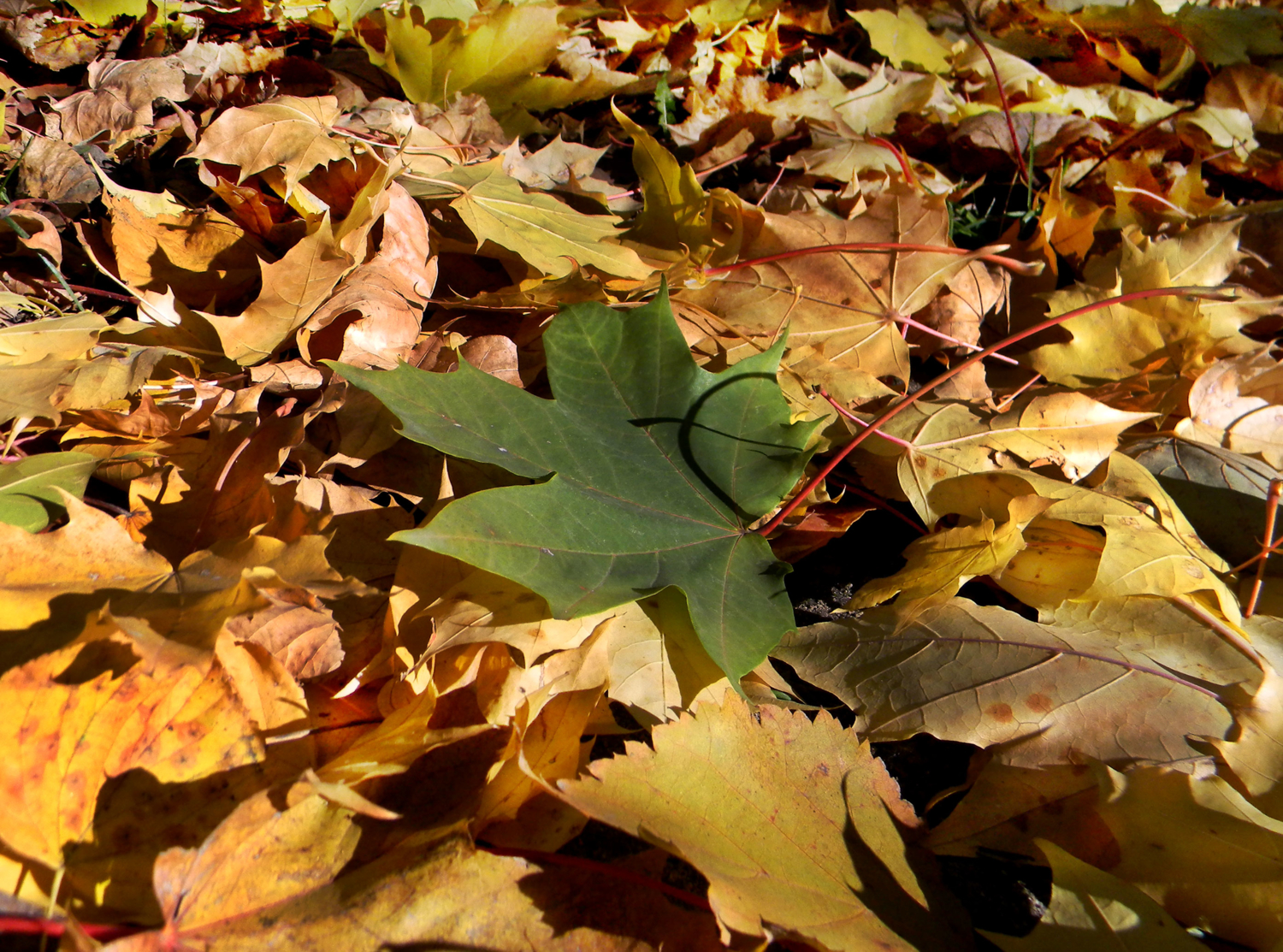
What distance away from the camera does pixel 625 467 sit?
0.79m

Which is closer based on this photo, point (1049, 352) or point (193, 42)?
point (1049, 352)

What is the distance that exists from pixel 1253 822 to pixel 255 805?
2.55 ft

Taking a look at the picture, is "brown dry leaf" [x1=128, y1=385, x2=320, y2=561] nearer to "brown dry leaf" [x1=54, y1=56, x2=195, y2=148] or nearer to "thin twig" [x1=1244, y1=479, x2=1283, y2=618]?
"brown dry leaf" [x1=54, y1=56, x2=195, y2=148]

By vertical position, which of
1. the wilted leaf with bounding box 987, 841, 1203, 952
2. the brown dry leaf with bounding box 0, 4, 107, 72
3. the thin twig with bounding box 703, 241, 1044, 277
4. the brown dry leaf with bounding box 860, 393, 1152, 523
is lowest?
the wilted leaf with bounding box 987, 841, 1203, 952

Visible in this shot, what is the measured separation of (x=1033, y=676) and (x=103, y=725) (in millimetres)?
809

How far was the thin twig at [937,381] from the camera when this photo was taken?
846 mm

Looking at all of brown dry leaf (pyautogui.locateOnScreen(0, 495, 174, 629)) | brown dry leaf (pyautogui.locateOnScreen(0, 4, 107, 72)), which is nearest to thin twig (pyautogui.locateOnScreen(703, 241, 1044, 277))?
brown dry leaf (pyautogui.locateOnScreen(0, 495, 174, 629))

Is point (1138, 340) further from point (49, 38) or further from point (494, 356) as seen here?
point (49, 38)

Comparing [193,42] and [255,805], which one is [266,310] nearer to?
[255,805]

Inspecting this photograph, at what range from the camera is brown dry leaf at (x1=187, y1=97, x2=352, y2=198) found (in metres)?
0.99

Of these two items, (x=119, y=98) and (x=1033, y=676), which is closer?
(x=1033, y=676)

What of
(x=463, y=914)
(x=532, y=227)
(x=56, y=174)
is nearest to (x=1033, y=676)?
(x=463, y=914)

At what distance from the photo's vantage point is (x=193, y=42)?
1315 mm

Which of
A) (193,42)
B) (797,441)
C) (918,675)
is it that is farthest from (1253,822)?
(193,42)
